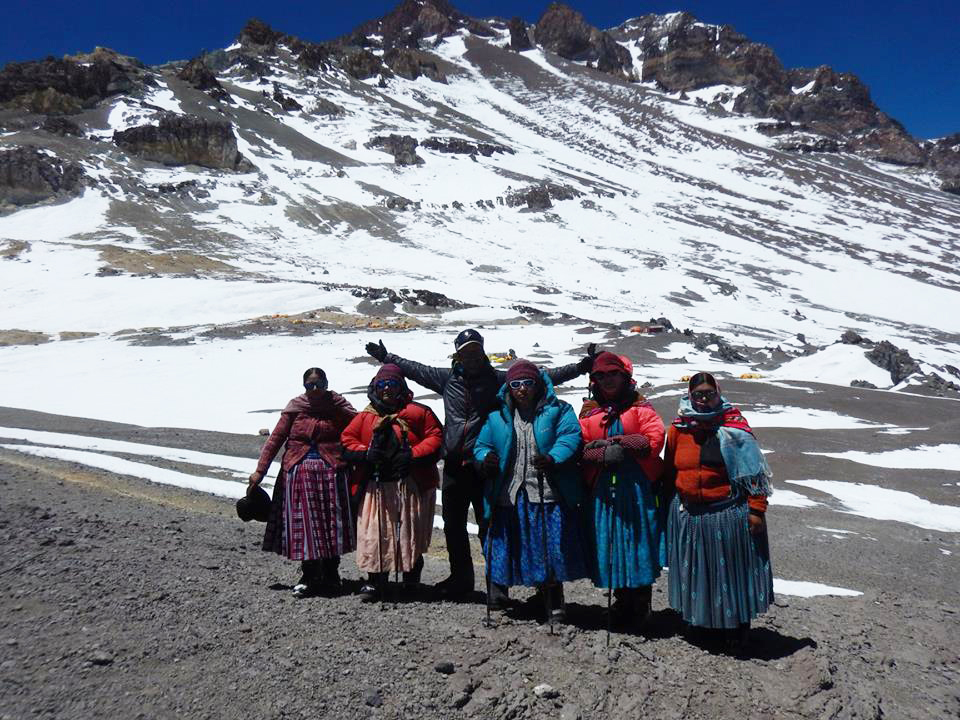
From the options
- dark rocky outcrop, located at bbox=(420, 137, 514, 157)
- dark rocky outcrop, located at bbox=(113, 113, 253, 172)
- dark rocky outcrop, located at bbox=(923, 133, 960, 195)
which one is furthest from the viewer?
dark rocky outcrop, located at bbox=(923, 133, 960, 195)

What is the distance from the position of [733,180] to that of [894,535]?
85036 millimetres

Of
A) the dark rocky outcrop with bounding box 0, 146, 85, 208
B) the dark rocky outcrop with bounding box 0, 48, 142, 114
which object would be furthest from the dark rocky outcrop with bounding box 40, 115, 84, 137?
the dark rocky outcrop with bounding box 0, 146, 85, 208

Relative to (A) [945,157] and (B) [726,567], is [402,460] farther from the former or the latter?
(A) [945,157]

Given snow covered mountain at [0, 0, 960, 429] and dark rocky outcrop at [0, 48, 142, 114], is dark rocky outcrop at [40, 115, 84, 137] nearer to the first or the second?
snow covered mountain at [0, 0, 960, 429]

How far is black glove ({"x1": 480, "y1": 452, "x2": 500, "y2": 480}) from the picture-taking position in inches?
148

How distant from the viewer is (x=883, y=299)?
45750mm

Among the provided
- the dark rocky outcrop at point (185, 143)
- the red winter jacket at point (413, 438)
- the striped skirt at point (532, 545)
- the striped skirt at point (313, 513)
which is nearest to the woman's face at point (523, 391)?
the striped skirt at point (532, 545)

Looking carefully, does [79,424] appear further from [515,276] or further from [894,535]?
[515,276]

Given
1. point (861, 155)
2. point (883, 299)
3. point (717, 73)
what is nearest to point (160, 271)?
point (883, 299)

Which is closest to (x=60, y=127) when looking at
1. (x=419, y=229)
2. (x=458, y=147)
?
(x=419, y=229)

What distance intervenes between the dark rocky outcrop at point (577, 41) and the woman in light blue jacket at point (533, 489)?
16705 centimetres

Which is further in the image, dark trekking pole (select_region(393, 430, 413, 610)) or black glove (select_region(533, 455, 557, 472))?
dark trekking pole (select_region(393, 430, 413, 610))

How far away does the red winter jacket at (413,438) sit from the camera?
13.8 ft

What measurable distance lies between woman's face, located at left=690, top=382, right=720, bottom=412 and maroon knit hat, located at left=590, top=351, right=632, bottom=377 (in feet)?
1.28
